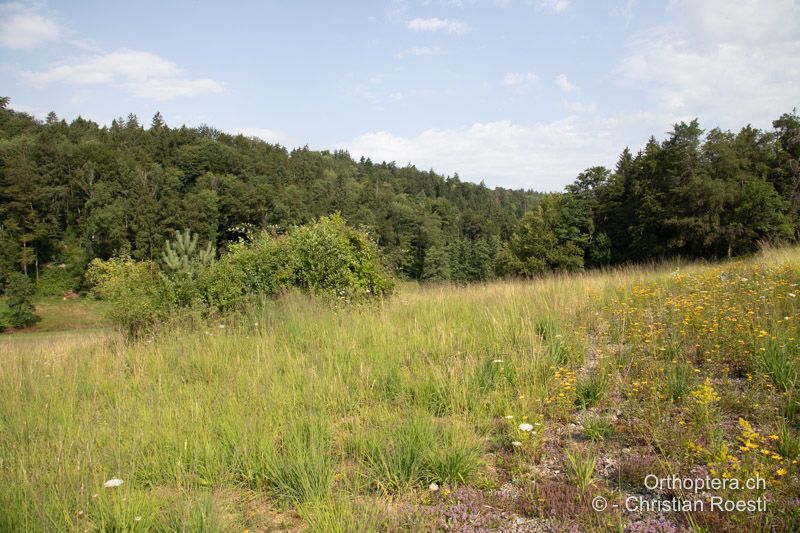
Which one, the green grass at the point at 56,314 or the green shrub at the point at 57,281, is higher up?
the green shrub at the point at 57,281

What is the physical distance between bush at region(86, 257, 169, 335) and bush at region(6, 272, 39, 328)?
151 ft

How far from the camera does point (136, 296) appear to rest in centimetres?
958

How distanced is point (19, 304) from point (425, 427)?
57445 millimetres

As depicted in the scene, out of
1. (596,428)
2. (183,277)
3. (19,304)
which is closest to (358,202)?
(19,304)

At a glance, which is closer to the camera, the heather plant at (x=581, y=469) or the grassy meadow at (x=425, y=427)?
the grassy meadow at (x=425, y=427)

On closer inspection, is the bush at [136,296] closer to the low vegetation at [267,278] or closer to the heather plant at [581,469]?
the low vegetation at [267,278]

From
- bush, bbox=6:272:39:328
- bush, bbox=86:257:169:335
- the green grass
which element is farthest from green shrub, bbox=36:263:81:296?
bush, bbox=86:257:169:335

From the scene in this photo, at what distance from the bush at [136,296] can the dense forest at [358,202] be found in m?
2.31

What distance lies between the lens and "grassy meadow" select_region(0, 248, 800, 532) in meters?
2.25

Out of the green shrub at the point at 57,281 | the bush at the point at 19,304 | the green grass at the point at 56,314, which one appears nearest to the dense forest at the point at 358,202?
the green shrub at the point at 57,281

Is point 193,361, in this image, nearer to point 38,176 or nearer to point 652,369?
point 652,369

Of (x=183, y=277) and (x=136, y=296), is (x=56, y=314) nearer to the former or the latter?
(x=183, y=277)

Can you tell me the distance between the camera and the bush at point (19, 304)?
144 feet

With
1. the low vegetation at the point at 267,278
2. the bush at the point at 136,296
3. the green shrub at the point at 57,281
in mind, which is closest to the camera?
the bush at the point at 136,296
